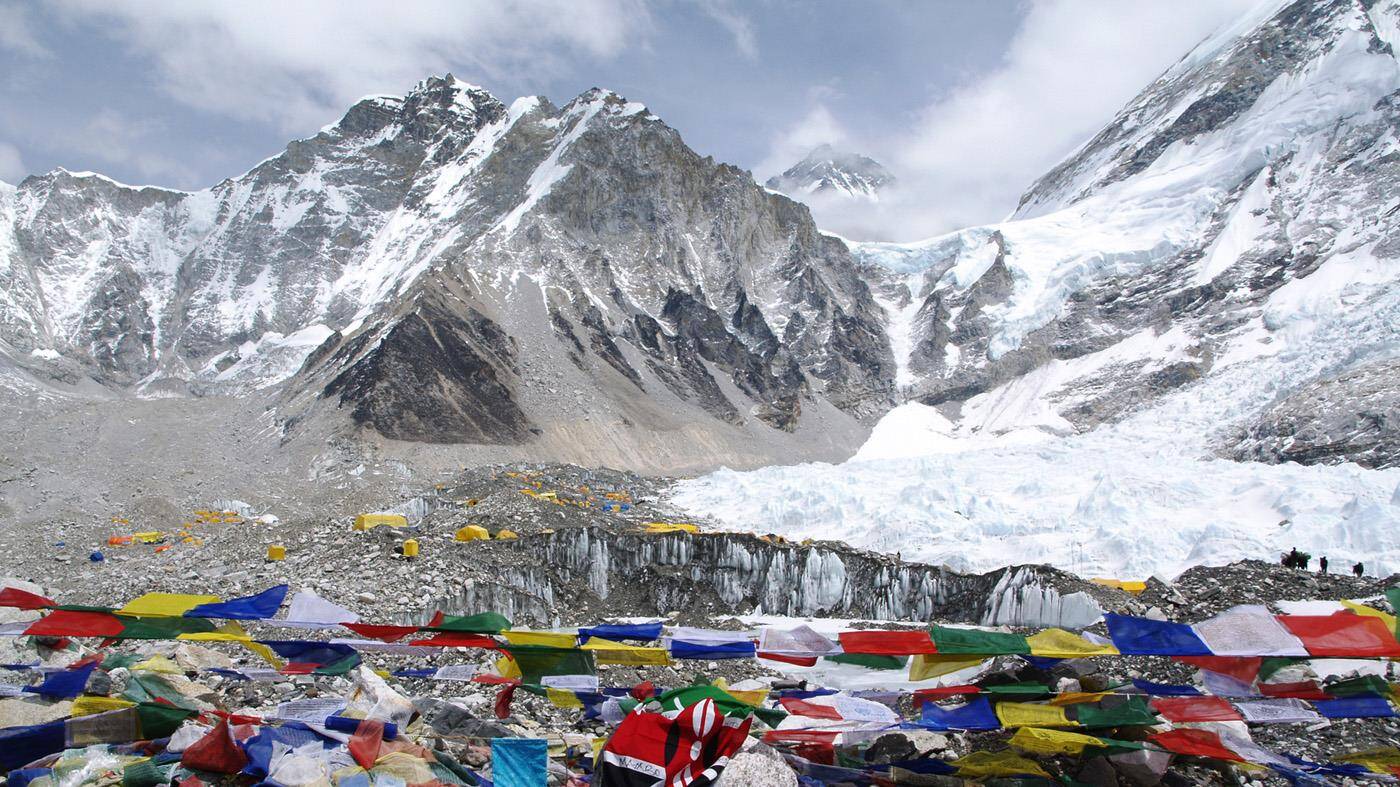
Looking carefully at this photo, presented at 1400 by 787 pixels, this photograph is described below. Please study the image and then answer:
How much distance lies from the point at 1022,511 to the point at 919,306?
11565 cm

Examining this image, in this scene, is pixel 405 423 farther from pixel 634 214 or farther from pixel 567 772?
pixel 567 772

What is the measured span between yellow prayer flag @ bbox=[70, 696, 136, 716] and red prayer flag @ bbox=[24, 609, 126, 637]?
0.75 m

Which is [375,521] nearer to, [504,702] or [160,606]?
[504,702]

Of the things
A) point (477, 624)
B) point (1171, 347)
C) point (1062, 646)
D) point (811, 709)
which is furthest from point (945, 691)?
point (1171, 347)

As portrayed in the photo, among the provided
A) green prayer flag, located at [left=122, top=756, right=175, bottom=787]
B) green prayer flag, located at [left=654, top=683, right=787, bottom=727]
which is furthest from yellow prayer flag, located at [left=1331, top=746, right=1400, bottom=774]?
green prayer flag, located at [left=122, top=756, right=175, bottom=787]

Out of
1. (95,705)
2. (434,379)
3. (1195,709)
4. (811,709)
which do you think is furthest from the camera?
(434,379)

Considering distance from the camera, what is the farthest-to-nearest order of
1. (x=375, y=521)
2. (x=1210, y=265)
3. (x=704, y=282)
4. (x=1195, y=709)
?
(x=704, y=282)
(x=1210, y=265)
(x=375, y=521)
(x=1195, y=709)

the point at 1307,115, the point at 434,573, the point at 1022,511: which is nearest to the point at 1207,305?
the point at 1307,115

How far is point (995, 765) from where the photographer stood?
25.2ft

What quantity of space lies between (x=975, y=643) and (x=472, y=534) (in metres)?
19.0

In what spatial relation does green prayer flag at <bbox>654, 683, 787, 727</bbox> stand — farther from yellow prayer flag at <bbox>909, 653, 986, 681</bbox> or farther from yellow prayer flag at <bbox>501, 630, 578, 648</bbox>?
yellow prayer flag at <bbox>909, 653, 986, 681</bbox>

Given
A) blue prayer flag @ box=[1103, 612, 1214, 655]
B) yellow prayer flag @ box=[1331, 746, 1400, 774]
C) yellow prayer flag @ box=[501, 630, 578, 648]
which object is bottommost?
yellow prayer flag @ box=[1331, 746, 1400, 774]

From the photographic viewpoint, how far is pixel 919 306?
14900cm

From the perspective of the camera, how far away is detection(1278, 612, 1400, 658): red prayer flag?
6668 millimetres
